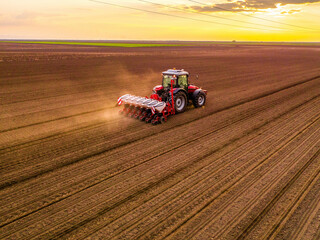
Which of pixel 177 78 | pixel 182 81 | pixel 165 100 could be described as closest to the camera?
pixel 177 78

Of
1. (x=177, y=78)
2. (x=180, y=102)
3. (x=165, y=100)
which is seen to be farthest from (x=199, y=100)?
(x=165, y=100)

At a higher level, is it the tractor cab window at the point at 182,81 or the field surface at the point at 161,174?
the tractor cab window at the point at 182,81

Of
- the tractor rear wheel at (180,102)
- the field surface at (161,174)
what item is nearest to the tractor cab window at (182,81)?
the tractor rear wheel at (180,102)

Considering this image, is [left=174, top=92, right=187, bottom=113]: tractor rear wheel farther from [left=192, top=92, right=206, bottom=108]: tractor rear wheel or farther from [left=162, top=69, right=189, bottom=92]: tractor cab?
[left=192, top=92, right=206, bottom=108]: tractor rear wheel

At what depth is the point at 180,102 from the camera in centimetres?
1132

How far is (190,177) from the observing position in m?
6.04

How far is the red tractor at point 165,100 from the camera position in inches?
393

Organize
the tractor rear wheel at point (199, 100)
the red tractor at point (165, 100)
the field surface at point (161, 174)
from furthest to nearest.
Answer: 1. the tractor rear wheel at point (199, 100)
2. the red tractor at point (165, 100)
3. the field surface at point (161, 174)

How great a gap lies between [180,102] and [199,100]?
4.77 ft

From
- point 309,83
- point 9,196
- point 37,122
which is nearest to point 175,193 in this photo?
point 9,196

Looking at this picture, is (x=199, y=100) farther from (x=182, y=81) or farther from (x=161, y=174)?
(x=161, y=174)

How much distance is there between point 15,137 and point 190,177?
6380mm

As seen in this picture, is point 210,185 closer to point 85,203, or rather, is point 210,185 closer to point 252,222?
point 252,222

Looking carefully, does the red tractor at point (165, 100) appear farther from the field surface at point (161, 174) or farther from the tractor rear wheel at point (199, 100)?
the field surface at point (161, 174)
